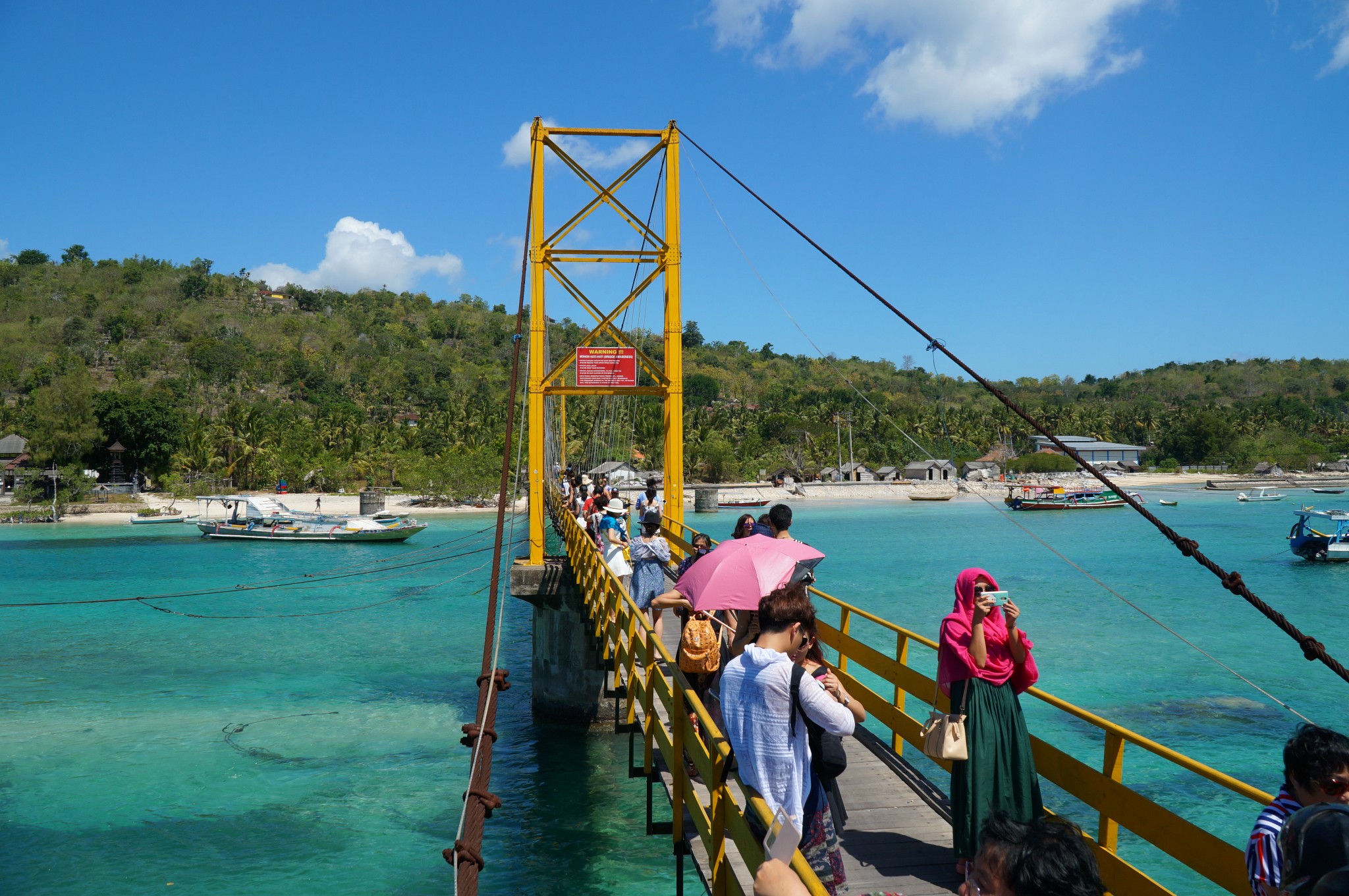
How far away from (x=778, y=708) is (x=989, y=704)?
1412mm

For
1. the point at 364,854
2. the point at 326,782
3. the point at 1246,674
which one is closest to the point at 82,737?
the point at 326,782

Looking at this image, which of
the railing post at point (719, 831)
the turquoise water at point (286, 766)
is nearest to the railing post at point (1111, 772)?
the railing post at point (719, 831)

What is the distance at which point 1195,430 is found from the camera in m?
110

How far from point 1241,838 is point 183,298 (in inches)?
6646

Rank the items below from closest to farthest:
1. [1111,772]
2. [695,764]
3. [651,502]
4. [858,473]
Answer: [1111,772] < [695,764] < [651,502] < [858,473]

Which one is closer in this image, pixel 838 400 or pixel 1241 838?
pixel 1241 838

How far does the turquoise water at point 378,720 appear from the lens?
→ 527 inches

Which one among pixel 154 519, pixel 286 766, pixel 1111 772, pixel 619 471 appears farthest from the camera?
pixel 619 471

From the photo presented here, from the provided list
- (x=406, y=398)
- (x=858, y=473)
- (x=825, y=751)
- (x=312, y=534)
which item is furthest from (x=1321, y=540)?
(x=406, y=398)

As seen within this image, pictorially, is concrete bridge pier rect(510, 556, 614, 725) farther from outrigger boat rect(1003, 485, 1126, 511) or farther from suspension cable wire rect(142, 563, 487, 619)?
outrigger boat rect(1003, 485, 1126, 511)

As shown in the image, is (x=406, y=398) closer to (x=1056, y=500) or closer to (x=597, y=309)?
(x=1056, y=500)

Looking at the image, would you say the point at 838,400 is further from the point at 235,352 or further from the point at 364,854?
the point at 364,854

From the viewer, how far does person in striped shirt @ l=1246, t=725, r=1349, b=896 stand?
10.2 feet

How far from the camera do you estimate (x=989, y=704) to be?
465 centimetres
